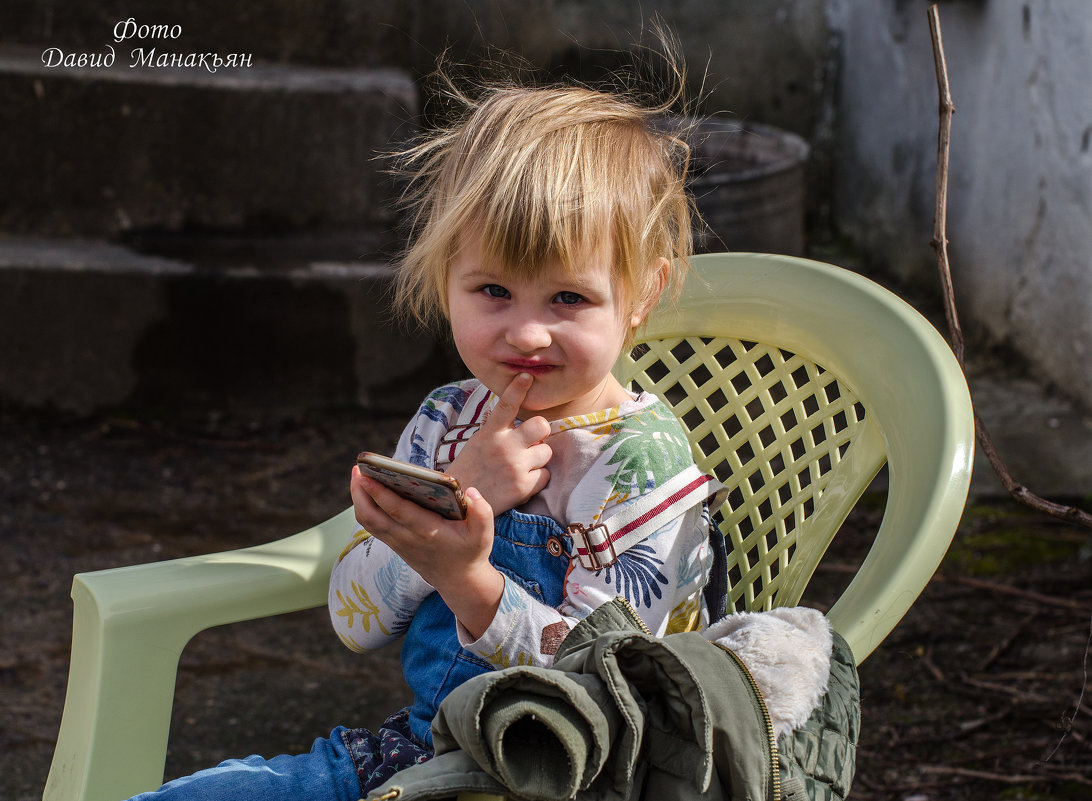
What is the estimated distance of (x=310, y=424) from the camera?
→ 3812 millimetres

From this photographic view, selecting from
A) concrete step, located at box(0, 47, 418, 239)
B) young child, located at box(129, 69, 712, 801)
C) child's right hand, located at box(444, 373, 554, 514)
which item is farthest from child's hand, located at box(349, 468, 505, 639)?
concrete step, located at box(0, 47, 418, 239)

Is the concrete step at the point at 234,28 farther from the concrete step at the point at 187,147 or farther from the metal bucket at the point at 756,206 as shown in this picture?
the metal bucket at the point at 756,206

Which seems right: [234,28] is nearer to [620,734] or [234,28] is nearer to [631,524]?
[631,524]

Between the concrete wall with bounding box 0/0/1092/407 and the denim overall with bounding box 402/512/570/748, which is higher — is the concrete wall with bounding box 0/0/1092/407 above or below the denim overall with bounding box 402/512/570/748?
above

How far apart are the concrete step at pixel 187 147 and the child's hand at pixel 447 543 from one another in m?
2.68

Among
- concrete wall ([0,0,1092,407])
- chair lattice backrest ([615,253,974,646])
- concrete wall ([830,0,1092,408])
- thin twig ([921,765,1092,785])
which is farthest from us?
concrete wall ([0,0,1092,407])

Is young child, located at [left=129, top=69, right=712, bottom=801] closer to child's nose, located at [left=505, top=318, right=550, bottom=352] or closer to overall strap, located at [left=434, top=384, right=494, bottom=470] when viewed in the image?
child's nose, located at [left=505, top=318, right=550, bottom=352]

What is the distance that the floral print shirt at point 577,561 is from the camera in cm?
120

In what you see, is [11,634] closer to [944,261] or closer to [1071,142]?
[944,261]

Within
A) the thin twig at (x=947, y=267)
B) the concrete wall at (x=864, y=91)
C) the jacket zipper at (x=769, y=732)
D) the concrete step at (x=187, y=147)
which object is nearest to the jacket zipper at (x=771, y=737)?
the jacket zipper at (x=769, y=732)

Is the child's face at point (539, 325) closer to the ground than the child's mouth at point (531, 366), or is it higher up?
higher up

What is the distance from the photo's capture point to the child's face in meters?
1.25

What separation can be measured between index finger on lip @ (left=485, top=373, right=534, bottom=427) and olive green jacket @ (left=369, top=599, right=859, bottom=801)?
1.05ft

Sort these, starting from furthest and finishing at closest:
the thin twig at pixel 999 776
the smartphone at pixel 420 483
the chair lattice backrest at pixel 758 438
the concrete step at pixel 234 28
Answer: the concrete step at pixel 234 28 → the thin twig at pixel 999 776 → the chair lattice backrest at pixel 758 438 → the smartphone at pixel 420 483
